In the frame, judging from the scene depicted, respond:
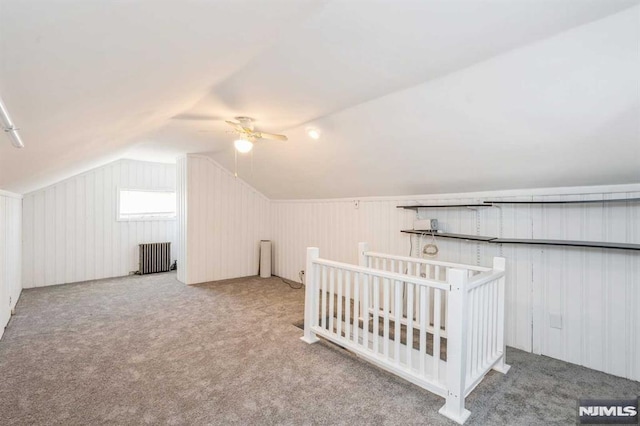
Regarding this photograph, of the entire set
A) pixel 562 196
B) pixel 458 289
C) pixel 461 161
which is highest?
pixel 461 161

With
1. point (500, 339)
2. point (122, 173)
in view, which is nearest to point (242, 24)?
point (500, 339)

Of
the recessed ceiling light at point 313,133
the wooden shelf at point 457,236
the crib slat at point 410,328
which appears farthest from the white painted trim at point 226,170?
the crib slat at point 410,328

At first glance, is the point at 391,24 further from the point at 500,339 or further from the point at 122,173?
the point at 122,173

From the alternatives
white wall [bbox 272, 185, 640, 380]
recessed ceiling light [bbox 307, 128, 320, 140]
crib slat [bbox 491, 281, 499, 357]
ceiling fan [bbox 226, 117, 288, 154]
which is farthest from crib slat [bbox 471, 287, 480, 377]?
ceiling fan [bbox 226, 117, 288, 154]

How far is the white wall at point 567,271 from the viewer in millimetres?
2467

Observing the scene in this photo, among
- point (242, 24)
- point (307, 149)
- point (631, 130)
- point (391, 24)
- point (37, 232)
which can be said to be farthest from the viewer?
point (37, 232)

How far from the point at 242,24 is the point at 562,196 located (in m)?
2.97

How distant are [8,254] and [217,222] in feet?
9.18

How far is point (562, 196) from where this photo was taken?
2752mm

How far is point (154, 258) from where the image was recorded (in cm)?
622

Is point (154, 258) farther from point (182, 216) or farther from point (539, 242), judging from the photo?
point (539, 242)

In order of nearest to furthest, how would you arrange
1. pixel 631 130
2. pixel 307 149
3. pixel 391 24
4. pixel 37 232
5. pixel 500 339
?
1. pixel 391 24
2. pixel 631 130
3. pixel 500 339
4. pixel 307 149
5. pixel 37 232

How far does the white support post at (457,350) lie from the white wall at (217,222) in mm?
4608

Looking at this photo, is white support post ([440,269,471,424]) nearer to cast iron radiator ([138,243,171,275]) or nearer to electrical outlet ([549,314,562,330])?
electrical outlet ([549,314,562,330])
